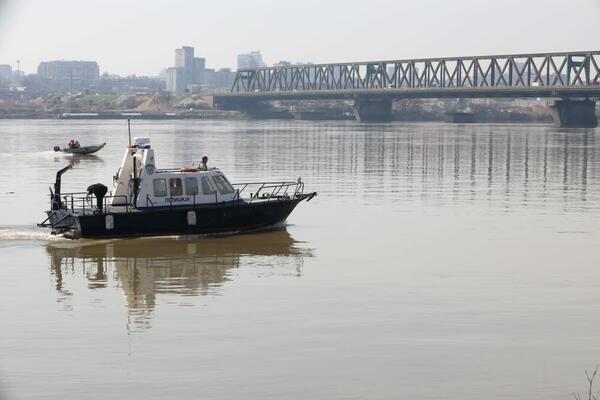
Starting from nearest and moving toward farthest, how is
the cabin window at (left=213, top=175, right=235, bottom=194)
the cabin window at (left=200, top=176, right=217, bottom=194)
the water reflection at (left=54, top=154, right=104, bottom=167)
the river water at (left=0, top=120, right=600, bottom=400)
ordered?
1. the river water at (left=0, top=120, right=600, bottom=400)
2. the cabin window at (left=200, top=176, right=217, bottom=194)
3. the cabin window at (left=213, top=175, right=235, bottom=194)
4. the water reflection at (left=54, top=154, right=104, bottom=167)

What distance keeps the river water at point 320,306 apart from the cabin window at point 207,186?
1974 millimetres

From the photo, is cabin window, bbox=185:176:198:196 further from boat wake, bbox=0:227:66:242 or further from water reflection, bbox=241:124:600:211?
water reflection, bbox=241:124:600:211

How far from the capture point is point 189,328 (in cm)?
2648

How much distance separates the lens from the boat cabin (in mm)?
41750

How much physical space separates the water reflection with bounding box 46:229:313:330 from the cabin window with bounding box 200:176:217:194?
72.4 inches

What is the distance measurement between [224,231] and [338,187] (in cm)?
2352

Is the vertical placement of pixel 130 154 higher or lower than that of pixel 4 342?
higher

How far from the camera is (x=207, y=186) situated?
140ft

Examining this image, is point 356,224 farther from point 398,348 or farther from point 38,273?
point 398,348

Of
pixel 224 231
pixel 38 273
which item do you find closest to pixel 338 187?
pixel 224 231

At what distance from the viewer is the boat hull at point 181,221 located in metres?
40.6

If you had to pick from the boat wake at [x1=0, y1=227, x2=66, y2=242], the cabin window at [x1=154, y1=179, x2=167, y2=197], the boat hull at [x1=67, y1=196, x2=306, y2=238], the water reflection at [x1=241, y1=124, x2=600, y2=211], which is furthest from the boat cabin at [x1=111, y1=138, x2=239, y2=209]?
the water reflection at [x1=241, y1=124, x2=600, y2=211]

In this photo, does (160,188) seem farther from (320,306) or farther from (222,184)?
(320,306)

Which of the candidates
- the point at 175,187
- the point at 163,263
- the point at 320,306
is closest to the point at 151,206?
the point at 175,187
